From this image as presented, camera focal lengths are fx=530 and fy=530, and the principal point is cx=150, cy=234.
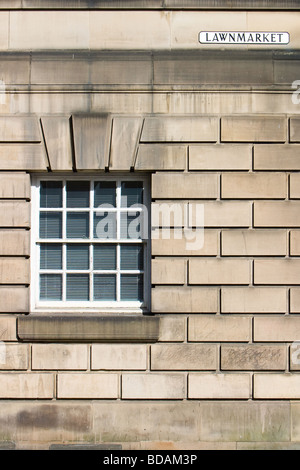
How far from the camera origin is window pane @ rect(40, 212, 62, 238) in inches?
293

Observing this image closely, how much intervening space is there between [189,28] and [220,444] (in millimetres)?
5637

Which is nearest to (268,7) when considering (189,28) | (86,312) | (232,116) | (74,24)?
(189,28)

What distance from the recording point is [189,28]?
7.27m

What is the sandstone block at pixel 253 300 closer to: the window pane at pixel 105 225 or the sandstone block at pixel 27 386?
the window pane at pixel 105 225

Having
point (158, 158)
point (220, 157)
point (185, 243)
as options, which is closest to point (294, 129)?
point (220, 157)

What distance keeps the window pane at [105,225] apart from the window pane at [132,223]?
0.37 feet

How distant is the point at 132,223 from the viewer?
743 centimetres

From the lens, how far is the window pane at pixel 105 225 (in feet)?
24.3

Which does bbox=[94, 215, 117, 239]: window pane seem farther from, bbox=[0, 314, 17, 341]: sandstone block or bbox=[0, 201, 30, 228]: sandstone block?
bbox=[0, 314, 17, 341]: sandstone block

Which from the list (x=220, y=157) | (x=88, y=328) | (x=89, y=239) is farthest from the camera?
(x=89, y=239)

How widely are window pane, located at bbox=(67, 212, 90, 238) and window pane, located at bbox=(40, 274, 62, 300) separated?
0.64 m

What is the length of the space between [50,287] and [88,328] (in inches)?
33.8

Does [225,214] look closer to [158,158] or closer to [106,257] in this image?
[158,158]

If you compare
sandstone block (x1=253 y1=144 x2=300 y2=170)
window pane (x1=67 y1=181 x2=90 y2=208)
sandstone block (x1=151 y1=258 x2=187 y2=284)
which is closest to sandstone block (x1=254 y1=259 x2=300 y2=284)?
sandstone block (x1=151 y1=258 x2=187 y2=284)
